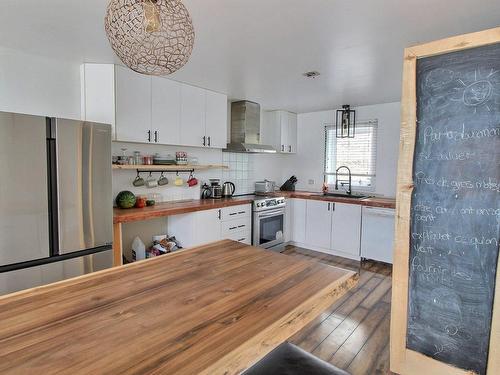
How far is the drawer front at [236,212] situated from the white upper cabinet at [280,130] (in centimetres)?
143

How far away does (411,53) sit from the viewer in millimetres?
1759

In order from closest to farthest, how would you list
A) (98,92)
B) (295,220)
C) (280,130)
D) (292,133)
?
(98,92)
(295,220)
(280,130)
(292,133)

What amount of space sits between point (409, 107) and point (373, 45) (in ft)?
2.55

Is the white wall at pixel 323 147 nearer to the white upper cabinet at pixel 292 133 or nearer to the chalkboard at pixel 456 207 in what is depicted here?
the white upper cabinet at pixel 292 133

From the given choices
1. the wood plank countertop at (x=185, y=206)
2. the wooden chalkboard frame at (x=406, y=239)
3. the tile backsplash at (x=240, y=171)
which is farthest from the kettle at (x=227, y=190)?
the wooden chalkboard frame at (x=406, y=239)

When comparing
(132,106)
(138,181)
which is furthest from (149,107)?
(138,181)

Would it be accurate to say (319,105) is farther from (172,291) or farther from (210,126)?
(172,291)

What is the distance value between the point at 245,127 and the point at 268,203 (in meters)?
1.16

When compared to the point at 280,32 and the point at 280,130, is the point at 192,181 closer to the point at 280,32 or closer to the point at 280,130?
the point at 280,130

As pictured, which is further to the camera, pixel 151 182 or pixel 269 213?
pixel 269 213

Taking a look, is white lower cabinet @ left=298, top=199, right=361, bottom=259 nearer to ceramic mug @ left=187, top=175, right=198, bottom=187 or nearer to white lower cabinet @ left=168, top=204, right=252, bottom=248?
white lower cabinet @ left=168, top=204, right=252, bottom=248

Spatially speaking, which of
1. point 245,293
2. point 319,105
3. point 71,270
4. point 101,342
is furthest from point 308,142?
point 101,342

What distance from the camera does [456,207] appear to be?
5.49 ft

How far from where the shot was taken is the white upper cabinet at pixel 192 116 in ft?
11.2
